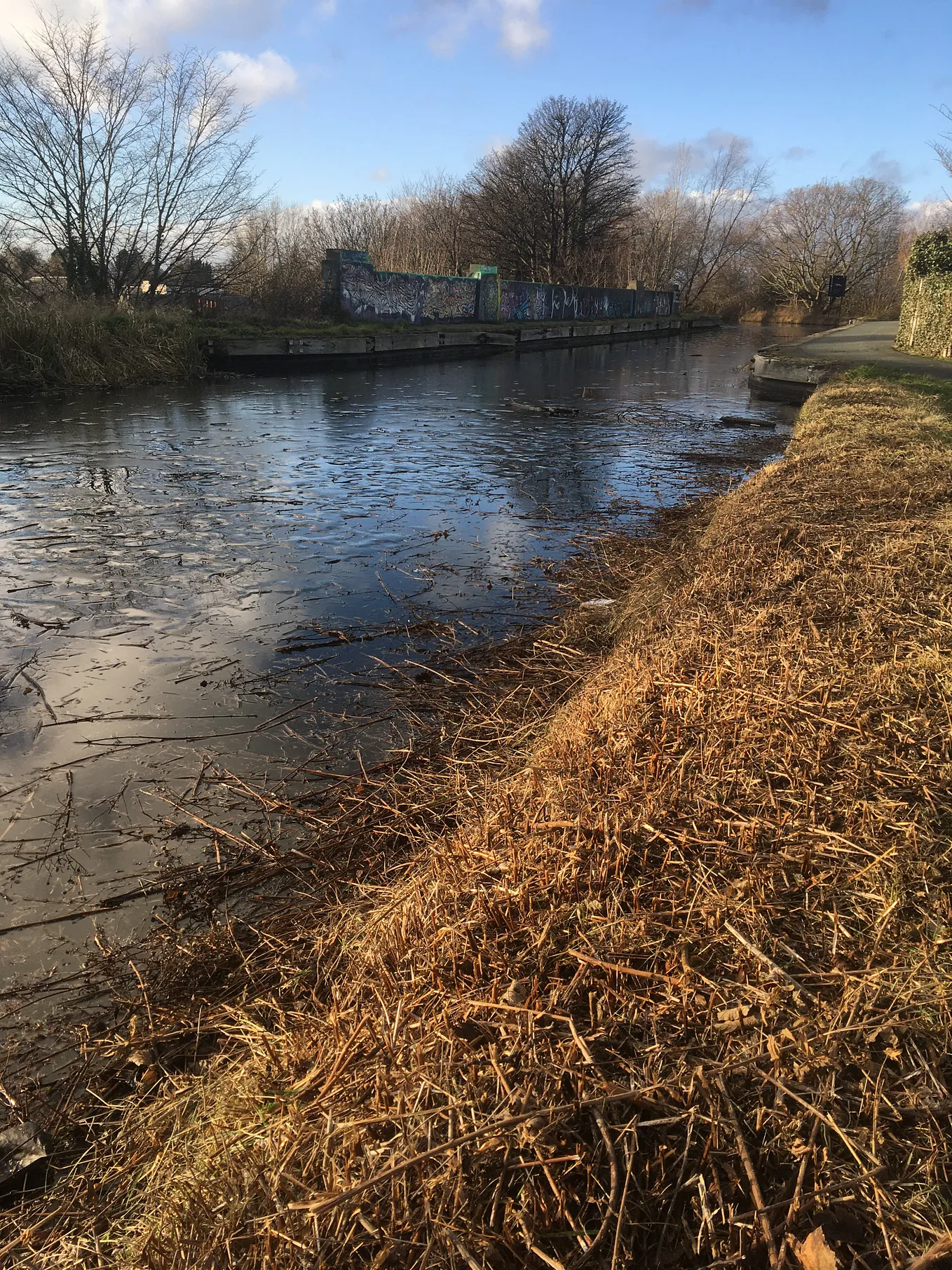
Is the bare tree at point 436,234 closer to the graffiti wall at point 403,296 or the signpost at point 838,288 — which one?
the graffiti wall at point 403,296

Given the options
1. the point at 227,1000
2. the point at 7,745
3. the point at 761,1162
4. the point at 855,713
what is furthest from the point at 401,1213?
the point at 7,745

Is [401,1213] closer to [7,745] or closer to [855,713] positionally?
[855,713]

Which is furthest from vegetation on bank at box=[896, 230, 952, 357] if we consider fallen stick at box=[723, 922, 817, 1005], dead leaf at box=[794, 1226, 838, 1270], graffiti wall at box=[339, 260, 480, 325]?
dead leaf at box=[794, 1226, 838, 1270]

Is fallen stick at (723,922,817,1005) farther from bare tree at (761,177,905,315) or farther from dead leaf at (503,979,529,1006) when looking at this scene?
bare tree at (761,177,905,315)

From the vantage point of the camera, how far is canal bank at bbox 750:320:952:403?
61.0 feet

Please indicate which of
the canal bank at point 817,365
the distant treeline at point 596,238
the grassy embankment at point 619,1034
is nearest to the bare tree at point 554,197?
the distant treeline at point 596,238

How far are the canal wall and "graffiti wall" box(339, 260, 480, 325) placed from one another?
0.03 m

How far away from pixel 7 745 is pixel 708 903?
140 inches

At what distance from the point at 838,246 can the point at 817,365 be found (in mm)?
57880

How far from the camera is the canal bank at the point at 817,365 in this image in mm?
18578

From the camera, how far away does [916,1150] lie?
1393 millimetres

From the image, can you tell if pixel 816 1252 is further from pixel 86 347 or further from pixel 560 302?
pixel 560 302

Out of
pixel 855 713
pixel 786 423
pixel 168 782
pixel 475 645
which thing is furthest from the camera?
pixel 786 423

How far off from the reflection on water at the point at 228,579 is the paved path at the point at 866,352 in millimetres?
5790
